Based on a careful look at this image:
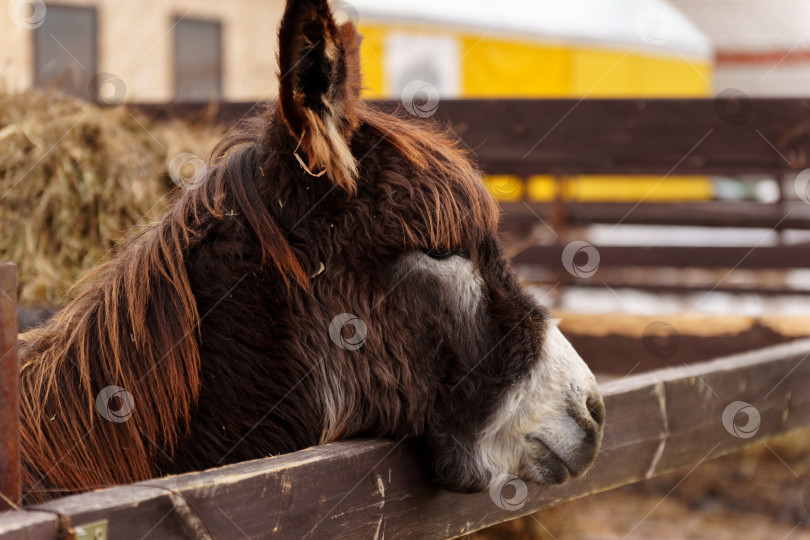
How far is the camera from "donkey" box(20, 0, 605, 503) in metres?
1.75

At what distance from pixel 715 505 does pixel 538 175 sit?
8.90ft

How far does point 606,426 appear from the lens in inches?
93.5

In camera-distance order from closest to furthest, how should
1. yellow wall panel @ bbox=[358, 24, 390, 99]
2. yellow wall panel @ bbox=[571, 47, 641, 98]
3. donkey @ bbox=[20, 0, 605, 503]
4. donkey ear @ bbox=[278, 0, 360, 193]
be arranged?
donkey ear @ bbox=[278, 0, 360, 193] < donkey @ bbox=[20, 0, 605, 503] < yellow wall panel @ bbox=[358, 24, 390, 99] < yellow wall panel @ bbox=[571, 47, 641, 98]

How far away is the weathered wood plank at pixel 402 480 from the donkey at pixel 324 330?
120 mm

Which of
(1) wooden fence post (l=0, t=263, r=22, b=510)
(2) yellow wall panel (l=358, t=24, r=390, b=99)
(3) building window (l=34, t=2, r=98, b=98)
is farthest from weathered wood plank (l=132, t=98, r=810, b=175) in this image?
(2) yellow wall panel (l=358, t=24, r=390, b=99)

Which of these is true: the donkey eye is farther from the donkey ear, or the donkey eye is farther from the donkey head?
the donkey ear

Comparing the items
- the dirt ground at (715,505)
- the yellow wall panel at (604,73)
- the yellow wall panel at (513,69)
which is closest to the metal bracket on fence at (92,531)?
the dirt ground at (715,505)

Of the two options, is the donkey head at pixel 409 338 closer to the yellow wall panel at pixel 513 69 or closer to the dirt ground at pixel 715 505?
the dirt ground at pixel 715 505

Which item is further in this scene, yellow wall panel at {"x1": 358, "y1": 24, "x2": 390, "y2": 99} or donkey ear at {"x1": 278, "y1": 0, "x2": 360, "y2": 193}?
yellow wall panel at {"x1": 358, "y1": 24, "x2": 390, "y2": 99}

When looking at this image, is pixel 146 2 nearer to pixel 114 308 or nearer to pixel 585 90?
pixel 585 90

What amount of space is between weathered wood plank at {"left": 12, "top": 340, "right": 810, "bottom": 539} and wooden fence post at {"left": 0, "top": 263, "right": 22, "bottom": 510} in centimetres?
6

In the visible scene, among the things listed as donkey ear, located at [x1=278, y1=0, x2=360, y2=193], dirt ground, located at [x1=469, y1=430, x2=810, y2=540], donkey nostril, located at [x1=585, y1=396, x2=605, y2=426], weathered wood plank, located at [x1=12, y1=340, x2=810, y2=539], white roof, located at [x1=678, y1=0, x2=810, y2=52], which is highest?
white roof, located at [x1=678, y1=0, x2=810, y2=52]

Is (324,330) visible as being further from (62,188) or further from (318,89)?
(62,188)

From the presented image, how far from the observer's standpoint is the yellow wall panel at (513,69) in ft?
38.8
